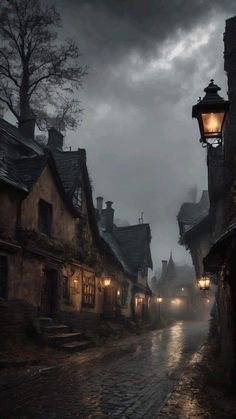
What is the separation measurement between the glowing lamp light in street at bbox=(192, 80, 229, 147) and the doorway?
12052mm

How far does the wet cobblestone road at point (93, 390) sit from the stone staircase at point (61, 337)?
171 cm

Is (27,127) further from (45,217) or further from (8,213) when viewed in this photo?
(8,213)

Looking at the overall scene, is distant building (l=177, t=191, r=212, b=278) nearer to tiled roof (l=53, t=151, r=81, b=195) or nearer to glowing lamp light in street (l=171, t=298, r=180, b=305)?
tiled roof (l=53, t=151, r=81, b=195)

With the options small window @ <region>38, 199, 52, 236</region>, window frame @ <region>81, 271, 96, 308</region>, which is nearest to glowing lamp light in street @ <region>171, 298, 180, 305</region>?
window frame @ <region>81, 271, 96, 308</region>

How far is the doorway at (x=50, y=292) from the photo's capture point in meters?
16.9

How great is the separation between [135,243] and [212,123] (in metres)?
32.0

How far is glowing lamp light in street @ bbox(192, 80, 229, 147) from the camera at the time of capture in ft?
20.4

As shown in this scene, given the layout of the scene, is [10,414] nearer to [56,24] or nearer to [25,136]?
[25,136]

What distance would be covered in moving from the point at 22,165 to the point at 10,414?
1209cm

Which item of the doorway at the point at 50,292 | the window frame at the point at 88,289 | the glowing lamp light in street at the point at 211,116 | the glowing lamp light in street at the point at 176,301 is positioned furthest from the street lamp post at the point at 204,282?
the glowing lamp light in street at the point at 176,301

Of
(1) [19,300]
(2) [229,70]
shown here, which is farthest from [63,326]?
(2) [229,70]

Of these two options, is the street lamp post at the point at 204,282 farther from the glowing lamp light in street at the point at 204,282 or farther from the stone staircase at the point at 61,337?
the stone staircase at the point at 61,337

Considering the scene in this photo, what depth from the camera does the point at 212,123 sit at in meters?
6.26

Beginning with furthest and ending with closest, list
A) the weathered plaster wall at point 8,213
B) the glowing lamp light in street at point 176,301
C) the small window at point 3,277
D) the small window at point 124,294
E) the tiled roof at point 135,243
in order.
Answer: the glowing lamp light in street at point 176,301
the tiled roof at point 135,243
the small window at point 124,294
the weathered plaster wall at point 8,213
the small window at point 3,277
